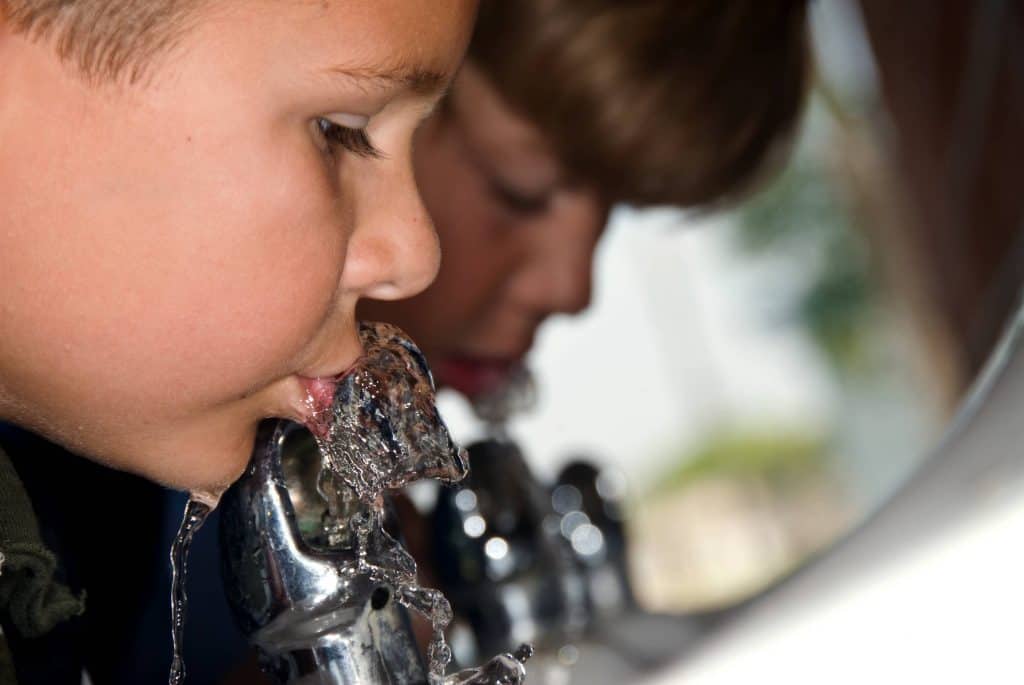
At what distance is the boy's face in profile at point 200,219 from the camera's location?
284 millimetres

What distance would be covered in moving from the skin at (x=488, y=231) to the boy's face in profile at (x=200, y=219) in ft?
1.11

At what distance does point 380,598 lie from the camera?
340mm

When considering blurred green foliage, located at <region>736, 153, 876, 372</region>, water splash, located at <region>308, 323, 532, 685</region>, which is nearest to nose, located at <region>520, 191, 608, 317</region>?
water splash, located at <region>308, 323, 532, 685</region>

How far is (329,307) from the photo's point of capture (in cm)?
32

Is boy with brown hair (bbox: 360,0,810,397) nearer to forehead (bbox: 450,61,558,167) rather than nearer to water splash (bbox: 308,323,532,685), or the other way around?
forehead (bbox: 450,61,558,167)

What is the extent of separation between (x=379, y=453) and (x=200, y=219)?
0.08 meters

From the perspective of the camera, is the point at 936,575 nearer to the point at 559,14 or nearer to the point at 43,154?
the point at 43,154

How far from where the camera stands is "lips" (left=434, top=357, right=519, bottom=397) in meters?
0.67

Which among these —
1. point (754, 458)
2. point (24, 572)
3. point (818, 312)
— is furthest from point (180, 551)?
point (818, 312)

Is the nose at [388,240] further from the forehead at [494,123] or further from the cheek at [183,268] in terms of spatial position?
the forehead at [494,123]

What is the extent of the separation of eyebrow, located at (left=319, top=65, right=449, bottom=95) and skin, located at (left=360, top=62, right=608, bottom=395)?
0.34 m

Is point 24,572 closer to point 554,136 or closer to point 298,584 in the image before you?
point 298,584

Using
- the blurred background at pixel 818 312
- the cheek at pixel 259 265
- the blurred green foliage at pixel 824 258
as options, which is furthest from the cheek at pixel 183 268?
the blurred green foliage at pixel 824 258

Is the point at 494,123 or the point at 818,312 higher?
the point at 494,123
